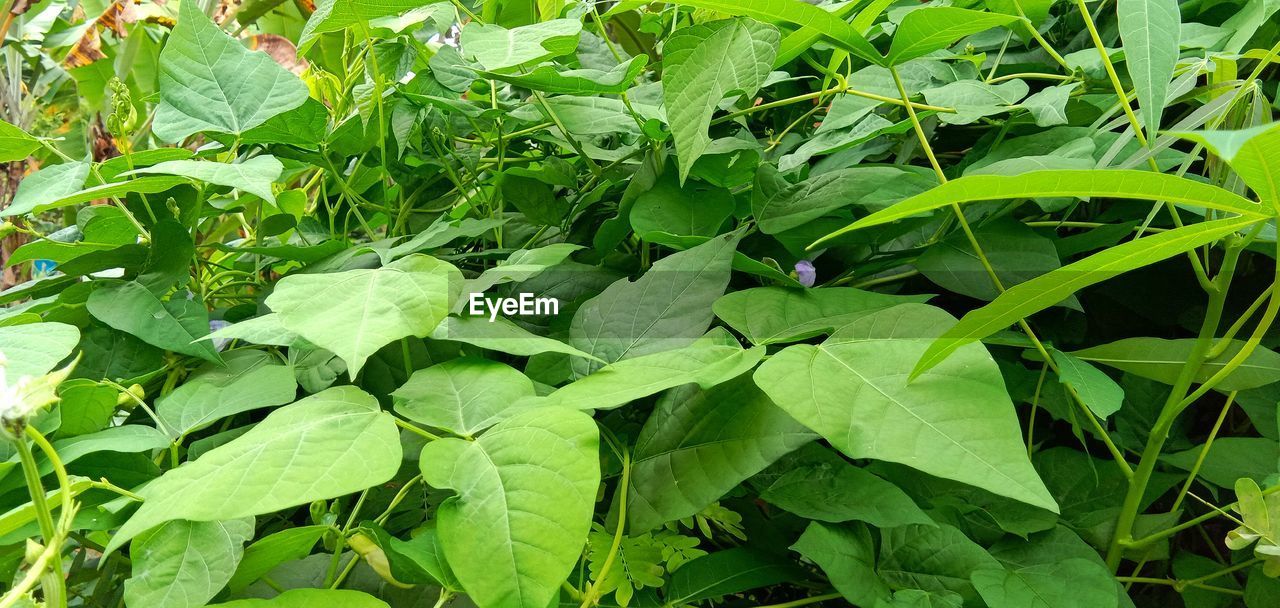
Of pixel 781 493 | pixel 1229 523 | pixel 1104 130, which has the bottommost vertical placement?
pixel 1229 523

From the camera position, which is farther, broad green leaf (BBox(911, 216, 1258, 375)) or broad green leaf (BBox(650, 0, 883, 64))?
broad green leaf (BBox(650, 0, 883, 64))

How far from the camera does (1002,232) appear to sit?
0.47 meters

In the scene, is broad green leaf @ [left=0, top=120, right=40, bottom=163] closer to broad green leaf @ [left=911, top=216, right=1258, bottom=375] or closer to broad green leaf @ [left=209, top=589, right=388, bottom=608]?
broad green leaf @ [left=209, top=589, right=388, bottom=608]

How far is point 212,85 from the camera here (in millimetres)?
516

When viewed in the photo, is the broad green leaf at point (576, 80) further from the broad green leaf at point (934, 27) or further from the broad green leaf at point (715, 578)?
the broad green leaf at point (715, 578)

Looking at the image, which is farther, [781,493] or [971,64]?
[971,64]

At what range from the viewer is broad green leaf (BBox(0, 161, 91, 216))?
0.45m

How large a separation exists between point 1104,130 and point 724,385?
11.8 inches

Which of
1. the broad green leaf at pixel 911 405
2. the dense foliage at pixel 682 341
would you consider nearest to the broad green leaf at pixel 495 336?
the dense foliage at pixel 682 341

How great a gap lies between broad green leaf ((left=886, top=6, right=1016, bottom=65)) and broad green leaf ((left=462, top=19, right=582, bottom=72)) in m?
0.17

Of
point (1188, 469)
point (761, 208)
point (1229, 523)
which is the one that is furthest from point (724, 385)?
point (1229, 523)

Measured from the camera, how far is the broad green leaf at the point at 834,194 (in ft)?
1.47

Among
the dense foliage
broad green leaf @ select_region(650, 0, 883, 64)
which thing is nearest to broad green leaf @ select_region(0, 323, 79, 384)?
the dense foliage

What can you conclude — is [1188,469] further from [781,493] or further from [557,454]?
[557,454]
